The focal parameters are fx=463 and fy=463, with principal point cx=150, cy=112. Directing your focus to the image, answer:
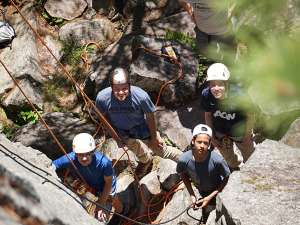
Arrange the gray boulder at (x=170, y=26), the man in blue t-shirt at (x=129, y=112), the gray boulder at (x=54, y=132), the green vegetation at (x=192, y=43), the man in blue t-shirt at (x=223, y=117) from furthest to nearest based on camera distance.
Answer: the gray boulder at (x=170, y=26), the green vegetation at (x=192, y=43), the gray boulder at (x=54, y=132), the man in blue t-shirt at (x=129, y=112), the man in blue t-shirt at (x=223, y=117)

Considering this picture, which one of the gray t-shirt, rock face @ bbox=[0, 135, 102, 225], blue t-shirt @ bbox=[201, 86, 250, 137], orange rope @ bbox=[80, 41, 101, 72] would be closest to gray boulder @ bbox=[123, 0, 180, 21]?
orange rope @ bbox=[80, 41, 101, 72]

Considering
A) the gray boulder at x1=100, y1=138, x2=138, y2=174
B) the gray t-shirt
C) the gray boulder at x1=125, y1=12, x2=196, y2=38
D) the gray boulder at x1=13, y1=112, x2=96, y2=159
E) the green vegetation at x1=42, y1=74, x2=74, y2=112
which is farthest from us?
the green vegetation at x1=42, y1=74, x2=74, y2=112

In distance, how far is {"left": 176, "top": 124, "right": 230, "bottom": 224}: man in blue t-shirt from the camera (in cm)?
548

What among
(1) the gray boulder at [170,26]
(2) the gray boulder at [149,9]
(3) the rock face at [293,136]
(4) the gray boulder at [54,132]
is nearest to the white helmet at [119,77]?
(3) the rock face at [293,136]

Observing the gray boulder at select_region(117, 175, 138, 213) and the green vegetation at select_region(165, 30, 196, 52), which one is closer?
the gray boulder at select_region(117, 175, 138, 213)

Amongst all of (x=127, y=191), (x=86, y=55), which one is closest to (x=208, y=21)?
(x=127, y=191)

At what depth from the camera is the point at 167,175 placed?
743 centimetres

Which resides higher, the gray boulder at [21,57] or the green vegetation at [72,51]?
→ the gray boulder at [21,57]

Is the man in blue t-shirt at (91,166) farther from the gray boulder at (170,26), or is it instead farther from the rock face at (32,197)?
the gray boulder at (170,26)

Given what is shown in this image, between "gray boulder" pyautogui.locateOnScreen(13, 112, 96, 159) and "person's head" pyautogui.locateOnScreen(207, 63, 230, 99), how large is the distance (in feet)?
12.7

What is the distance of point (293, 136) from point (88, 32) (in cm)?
623

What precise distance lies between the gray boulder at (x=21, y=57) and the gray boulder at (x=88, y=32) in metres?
0.75

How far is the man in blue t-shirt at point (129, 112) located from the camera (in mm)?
5934

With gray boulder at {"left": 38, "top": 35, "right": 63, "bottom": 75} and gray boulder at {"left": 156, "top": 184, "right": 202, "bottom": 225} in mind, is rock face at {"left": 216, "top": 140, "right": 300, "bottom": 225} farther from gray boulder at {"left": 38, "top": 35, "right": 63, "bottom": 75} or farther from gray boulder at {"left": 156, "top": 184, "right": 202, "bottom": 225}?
gray boulder at {"left": 38, "top": 35, "right": 63, "bottom": 75}
